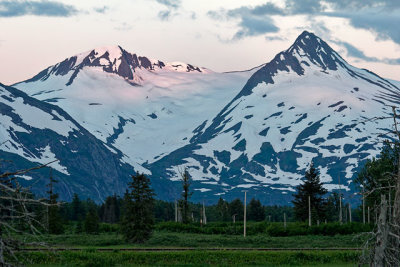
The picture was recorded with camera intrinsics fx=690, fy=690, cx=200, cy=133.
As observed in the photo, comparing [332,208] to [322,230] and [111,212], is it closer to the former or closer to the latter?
[111,212]

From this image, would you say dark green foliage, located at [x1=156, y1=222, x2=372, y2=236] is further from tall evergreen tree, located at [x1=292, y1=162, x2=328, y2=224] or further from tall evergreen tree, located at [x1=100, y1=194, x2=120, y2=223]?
tall evergreen tree, located at [x1=100, y1=194, x2=120, y2=223]

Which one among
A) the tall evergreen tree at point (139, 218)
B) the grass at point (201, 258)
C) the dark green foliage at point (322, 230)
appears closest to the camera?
the grass at point (201, 258)

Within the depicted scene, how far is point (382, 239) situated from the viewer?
1695 cm

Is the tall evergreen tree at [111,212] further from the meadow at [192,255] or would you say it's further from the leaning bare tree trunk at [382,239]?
the leaning bare tree trunk at [382,239]

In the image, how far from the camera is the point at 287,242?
2916 inches

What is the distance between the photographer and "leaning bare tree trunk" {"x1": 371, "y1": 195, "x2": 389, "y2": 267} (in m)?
16.8


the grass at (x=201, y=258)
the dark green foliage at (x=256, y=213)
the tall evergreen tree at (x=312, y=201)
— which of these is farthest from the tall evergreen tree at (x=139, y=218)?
the dark green foliage at (x=256, y=213)

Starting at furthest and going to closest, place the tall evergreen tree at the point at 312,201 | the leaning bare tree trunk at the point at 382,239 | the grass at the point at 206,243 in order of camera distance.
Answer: the tall evergreen tree at the point at 312,201, the grass at the point at 206,243, the leaning bare tree trunk at the point at 382,239

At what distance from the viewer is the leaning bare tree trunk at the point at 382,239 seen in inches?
663

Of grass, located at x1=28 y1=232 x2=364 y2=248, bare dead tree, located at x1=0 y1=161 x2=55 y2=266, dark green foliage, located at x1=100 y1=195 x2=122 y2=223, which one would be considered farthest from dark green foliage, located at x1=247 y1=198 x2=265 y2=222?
bare dead tree, located at x1=0 y1=161 x2=55 y2=266

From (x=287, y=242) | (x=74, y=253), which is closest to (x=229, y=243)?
(x=287, y=242)

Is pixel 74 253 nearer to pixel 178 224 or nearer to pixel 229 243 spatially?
pixel 229 243

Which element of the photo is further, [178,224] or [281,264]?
[178,224]

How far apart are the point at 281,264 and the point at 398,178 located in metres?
32.6
